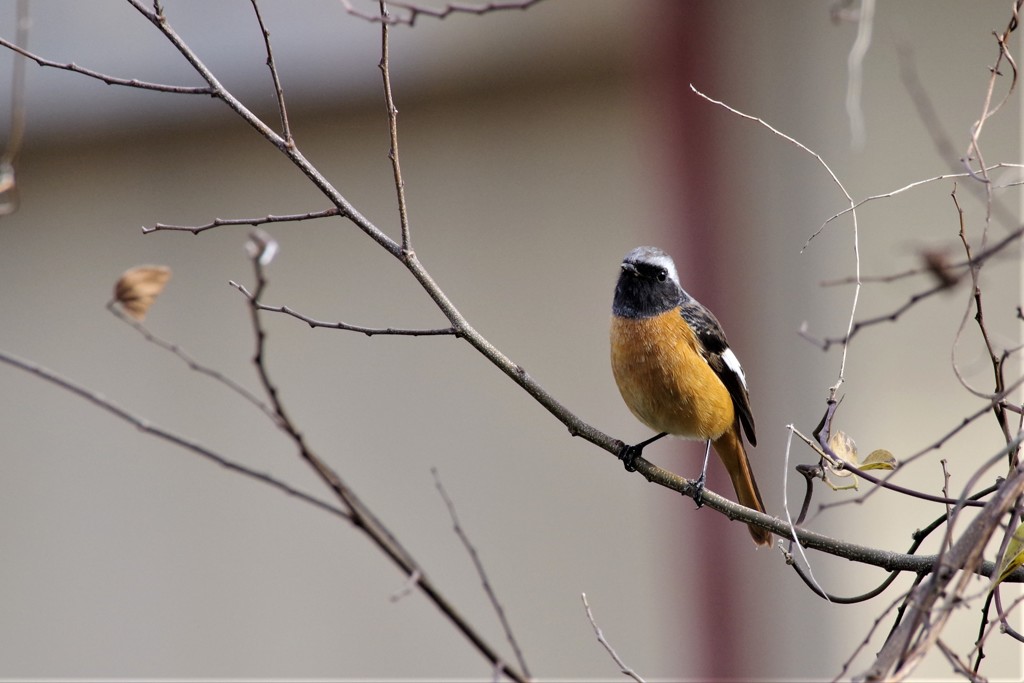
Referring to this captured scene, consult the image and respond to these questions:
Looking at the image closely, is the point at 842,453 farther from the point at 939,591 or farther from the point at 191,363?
the point at 191,363

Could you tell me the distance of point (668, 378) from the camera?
4.18 meters

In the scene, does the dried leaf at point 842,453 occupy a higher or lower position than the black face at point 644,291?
lower

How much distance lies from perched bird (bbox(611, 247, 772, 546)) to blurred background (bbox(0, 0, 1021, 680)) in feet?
5.34

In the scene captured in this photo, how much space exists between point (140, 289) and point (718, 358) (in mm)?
2463

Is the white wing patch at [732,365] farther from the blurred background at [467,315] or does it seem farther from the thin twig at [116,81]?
the thin twig at [116,81]

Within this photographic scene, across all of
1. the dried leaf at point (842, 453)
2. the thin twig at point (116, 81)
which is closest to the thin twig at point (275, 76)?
the thin twig at point (116, 81)

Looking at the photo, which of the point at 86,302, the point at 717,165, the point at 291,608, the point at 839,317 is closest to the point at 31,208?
the point at 86,302

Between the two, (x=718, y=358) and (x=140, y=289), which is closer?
(x=140, y=289)

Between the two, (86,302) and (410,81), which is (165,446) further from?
(410,81)

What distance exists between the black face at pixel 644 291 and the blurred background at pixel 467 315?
1.91 meters

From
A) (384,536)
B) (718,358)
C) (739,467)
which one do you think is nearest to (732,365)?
(718,358)

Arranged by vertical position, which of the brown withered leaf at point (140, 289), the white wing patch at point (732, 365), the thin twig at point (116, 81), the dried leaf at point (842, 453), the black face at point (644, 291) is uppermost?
the thin twig at point (116, 81)

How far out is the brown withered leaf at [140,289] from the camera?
282 cm

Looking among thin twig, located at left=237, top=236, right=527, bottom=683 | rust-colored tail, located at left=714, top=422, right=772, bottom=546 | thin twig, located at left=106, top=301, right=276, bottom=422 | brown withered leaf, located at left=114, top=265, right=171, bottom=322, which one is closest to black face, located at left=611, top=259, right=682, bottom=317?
rust-colored tail, located at left=714, top=422, right=772, bottom=546
